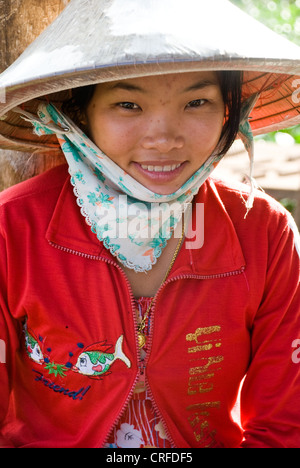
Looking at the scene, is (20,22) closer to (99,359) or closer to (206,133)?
(206,133)

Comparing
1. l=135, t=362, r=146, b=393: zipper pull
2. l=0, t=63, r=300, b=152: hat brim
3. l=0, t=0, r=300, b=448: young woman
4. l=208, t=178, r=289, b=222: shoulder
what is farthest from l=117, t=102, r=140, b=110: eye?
l=135, t=362, r=146, b=393: zipper pull

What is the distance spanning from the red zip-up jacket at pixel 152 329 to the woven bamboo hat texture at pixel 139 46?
46 centimetres

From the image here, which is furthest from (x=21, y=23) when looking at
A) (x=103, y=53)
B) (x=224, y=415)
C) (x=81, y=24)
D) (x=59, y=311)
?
(x=224, y=415)

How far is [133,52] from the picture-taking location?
1.33 m

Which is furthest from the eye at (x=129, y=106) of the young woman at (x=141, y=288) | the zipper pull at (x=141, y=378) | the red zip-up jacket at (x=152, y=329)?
the zipper pull at (x=141, y=378)

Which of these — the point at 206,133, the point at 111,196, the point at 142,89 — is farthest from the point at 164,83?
the point at 111,196

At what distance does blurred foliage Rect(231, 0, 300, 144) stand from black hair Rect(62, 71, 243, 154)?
4.30m

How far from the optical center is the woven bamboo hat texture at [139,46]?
1.34m

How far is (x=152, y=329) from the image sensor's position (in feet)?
5.88

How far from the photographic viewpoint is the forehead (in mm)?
1571

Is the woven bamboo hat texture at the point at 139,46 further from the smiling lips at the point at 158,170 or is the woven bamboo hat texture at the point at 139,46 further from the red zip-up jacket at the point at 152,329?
the red zip-up jacket at the point at 152,329

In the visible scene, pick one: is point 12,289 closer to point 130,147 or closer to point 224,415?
point 130,147

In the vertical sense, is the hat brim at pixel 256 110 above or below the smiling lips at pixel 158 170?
above

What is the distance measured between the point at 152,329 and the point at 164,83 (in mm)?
708
